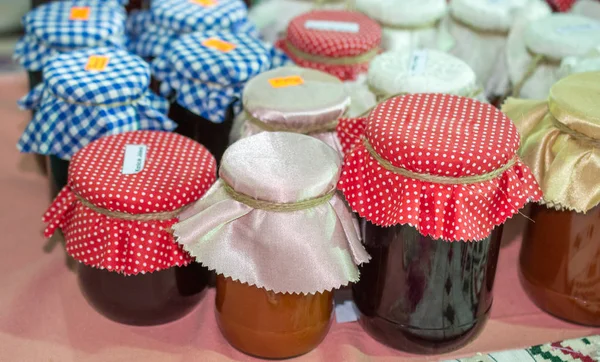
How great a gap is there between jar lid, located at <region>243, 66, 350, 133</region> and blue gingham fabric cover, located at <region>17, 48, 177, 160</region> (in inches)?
6.7

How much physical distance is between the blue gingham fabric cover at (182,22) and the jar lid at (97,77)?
19 cm

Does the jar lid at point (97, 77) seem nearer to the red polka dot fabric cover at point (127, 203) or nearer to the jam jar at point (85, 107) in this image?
the jam jar at point (85, 107)

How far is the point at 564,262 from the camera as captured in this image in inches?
40.7

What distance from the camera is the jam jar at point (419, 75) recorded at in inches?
44.3

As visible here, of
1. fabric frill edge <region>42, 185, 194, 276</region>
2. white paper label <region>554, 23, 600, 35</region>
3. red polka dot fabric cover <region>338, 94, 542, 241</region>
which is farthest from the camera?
white paper label <region>554, 23, 600, 35</region>

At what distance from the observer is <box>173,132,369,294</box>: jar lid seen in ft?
2.88

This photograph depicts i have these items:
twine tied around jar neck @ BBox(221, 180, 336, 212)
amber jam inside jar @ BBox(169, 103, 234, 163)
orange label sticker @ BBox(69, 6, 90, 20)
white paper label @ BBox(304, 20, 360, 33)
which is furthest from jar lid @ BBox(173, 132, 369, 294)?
orange label sticker @ BBox(69, 6, 90, 20)

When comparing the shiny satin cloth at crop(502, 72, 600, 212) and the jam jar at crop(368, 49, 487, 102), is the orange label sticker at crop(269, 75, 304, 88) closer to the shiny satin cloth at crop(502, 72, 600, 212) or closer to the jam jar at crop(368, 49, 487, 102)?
the jam jar at crop(368, 49, 487, 102)

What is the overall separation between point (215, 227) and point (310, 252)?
0.12m

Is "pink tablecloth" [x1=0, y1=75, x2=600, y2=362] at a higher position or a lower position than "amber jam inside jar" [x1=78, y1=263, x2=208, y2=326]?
lower

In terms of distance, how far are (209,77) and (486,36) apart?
1.97 ft

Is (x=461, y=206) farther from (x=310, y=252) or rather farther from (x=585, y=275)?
(x=585, y=275)

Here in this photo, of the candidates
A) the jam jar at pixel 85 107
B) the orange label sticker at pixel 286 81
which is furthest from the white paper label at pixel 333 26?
the jam jar at pixel 85 107

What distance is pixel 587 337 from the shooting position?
1.05m
